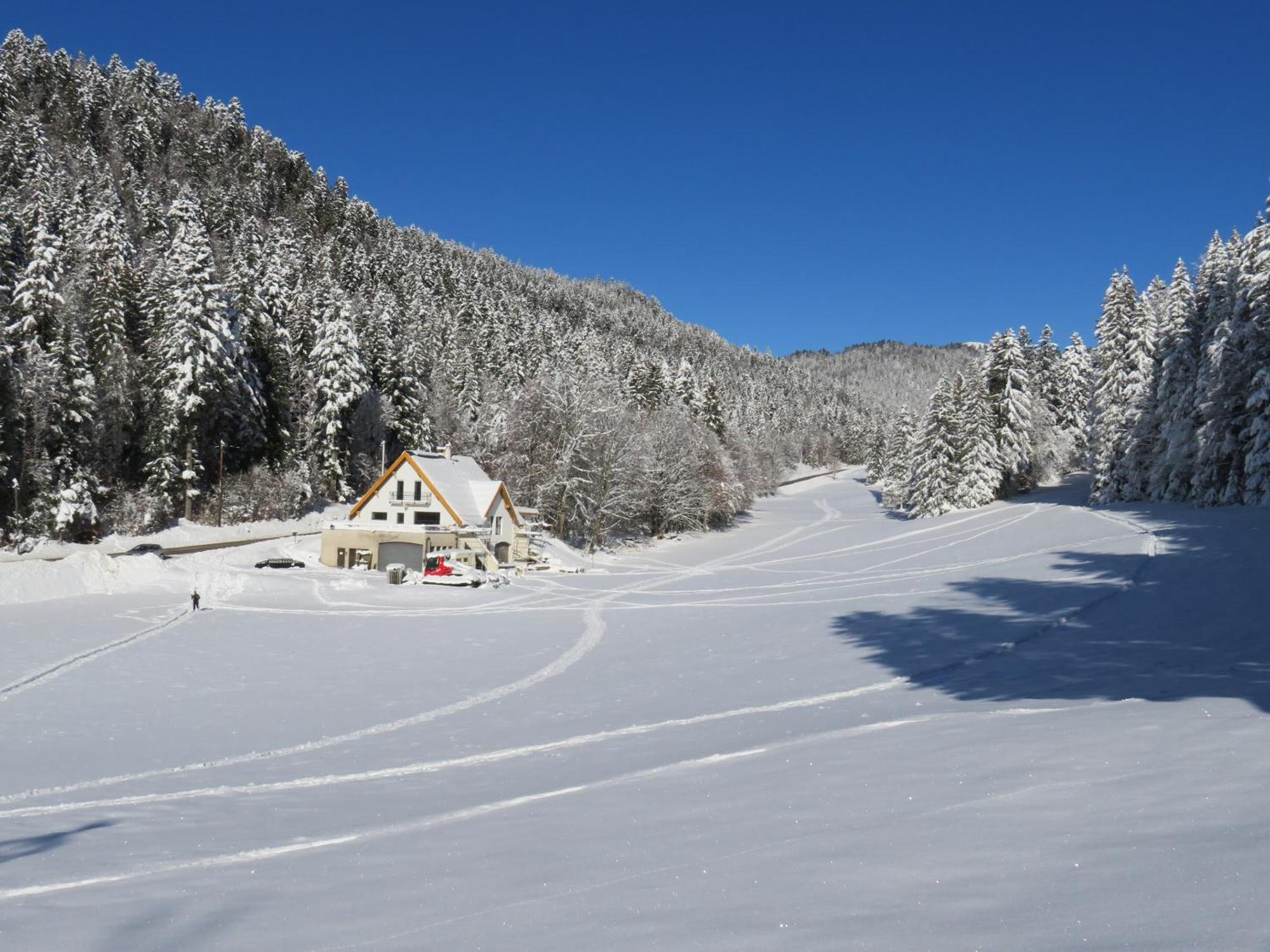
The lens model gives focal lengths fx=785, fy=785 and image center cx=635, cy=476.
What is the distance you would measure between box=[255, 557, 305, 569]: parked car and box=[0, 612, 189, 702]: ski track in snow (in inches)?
482

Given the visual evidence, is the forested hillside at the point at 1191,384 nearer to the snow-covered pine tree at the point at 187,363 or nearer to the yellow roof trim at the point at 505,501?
the yellow roof trim at the point at 505,501

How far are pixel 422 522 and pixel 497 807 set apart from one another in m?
41.1

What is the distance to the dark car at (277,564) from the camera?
4166 centimetres

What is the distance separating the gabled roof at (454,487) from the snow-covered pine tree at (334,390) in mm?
9389

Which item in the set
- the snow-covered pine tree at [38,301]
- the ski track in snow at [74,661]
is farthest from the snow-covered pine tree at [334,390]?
the ski track in snow at [74,661]

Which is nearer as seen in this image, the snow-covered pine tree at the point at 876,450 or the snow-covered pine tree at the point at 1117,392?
the snow-covered pine tree at the point at 1117,392

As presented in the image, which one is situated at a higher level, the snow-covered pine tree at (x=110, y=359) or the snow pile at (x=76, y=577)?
the snow-covered pine tree at (x=110, y=359)

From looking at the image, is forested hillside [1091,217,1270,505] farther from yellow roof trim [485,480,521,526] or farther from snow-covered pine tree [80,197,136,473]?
snow-covered pine tree [80,197,136,473]

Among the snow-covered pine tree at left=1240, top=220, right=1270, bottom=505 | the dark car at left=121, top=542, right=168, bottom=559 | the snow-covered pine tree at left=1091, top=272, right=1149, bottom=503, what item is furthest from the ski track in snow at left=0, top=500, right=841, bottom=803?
the snow-covered pine tree at left=1091, top=272, right=1149, bottom=503

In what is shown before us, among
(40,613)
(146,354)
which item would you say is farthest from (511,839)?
(146,354)

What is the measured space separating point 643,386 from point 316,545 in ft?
129

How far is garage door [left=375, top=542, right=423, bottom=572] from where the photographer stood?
48.1 metres

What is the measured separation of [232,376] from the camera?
53.1 m

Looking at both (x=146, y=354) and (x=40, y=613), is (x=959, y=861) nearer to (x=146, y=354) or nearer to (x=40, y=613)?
(x=40, y=613)
